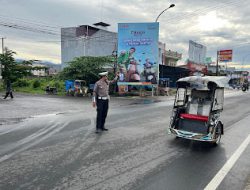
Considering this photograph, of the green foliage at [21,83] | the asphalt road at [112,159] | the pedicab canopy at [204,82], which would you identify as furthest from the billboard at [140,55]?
the pedicab canopy at [204,82]

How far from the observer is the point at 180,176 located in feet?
16.1

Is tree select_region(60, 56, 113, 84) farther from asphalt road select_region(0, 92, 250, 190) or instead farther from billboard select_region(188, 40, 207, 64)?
billboard select_region(188, 40, 207, 64)

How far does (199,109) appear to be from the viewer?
7.62m

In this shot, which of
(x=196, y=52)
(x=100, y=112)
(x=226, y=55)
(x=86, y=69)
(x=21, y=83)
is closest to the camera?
(x=100, y=112)

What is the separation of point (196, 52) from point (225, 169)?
5681 centimetres

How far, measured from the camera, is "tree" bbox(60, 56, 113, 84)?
27.1 metres

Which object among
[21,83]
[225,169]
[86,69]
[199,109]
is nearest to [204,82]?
[199,109]

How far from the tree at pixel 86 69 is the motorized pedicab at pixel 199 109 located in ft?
65.3

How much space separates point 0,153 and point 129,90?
23944 mm

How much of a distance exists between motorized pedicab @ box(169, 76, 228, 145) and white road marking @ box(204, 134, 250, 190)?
2.25 ft

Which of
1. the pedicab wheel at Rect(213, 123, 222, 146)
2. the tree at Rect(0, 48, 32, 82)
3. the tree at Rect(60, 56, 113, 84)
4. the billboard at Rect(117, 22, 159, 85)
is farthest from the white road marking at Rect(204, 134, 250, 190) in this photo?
the tree at Rect(0, 48, 32, 82)

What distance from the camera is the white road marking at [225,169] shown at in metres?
4.53

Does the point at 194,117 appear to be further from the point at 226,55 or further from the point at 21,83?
the point at 226,55

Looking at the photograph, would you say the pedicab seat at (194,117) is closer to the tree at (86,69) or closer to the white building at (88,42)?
the tree at (86,69)
